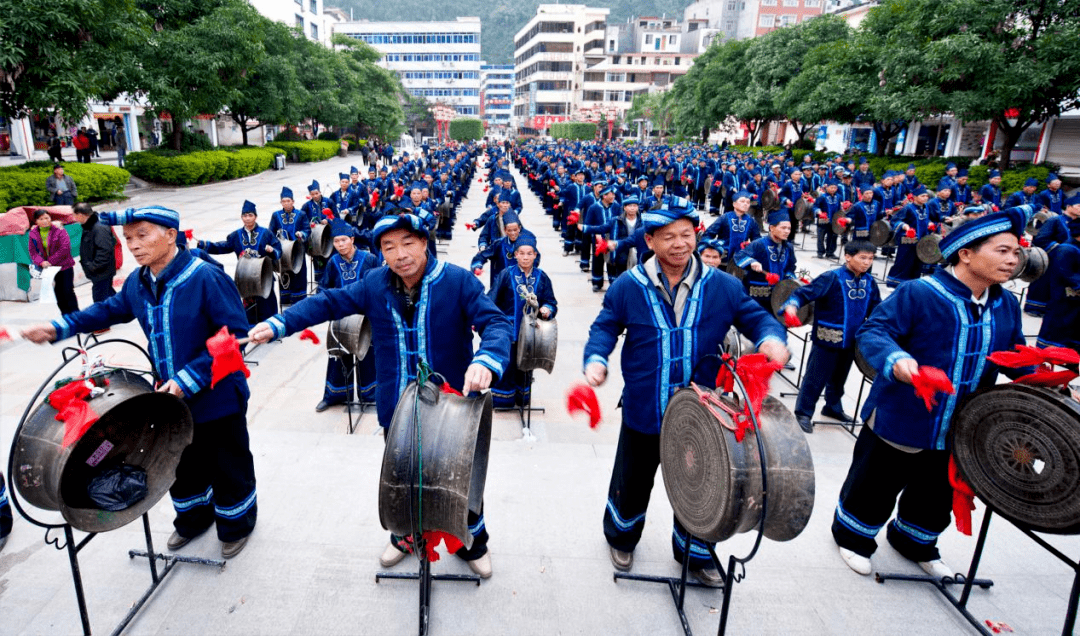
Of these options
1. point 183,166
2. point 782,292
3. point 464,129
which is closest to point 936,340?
point 782,292

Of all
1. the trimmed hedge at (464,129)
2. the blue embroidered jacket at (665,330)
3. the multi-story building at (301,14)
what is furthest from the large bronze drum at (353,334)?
the trimmed hedge at (464,129)

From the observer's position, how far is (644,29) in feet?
308

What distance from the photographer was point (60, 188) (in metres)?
14.5

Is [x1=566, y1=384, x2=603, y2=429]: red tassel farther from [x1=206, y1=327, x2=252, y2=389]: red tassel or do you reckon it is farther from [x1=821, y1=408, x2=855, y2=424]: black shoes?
[x1=821, y1=408, x2=855, y2=424]: black shoes

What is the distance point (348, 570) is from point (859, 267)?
4824mm

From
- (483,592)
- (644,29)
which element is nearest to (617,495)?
(483,592)

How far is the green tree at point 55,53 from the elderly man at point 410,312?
16447 millimetres

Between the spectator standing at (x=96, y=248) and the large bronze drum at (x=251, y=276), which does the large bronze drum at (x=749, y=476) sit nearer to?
the large bronze drum at (x=251, y=276)

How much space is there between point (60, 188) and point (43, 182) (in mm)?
2489

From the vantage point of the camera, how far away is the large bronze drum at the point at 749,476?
247cm

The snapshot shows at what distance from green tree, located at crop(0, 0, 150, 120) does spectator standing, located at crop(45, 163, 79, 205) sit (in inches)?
92.7

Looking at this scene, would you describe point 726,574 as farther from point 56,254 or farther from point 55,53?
point 55,53

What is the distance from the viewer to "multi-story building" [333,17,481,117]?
356ft

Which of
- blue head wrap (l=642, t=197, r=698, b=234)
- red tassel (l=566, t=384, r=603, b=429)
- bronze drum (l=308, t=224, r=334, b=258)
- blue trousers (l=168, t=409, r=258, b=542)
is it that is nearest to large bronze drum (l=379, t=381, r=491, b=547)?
red tassel (l=566, t=384, r=603, b=429)
